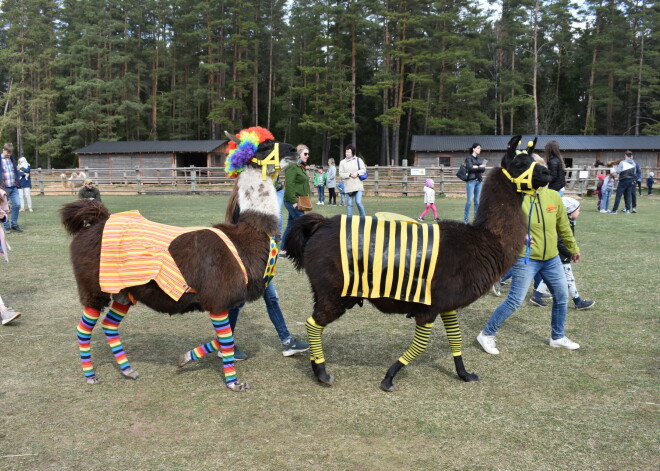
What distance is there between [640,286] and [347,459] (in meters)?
6.07

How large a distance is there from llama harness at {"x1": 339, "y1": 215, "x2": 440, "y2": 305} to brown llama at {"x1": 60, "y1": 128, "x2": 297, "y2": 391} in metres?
0.71

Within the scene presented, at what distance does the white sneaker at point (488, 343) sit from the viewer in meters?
5.12

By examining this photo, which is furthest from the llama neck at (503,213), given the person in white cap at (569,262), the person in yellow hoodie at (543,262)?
the person in white cap at (569,262)

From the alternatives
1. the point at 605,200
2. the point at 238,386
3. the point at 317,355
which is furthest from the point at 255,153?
the point at 605,200

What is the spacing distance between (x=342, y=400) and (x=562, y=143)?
131 ft

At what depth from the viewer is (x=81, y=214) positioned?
427cm

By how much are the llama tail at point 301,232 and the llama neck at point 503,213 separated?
1.36 metres

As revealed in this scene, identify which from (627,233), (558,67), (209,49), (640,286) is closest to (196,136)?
(209,49)

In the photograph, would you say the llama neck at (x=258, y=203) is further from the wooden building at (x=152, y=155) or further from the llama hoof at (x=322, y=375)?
the wooden building at (x=152, y=155)

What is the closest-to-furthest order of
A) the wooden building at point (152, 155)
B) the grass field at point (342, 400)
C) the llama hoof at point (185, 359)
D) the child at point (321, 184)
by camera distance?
1. the grass field at point (342, 400)
2. the llama hoof at point (185, 359)
3. the child at point (321, 184)
4. the wooden building at point (152, 155)

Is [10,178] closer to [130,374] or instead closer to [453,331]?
[130,374]

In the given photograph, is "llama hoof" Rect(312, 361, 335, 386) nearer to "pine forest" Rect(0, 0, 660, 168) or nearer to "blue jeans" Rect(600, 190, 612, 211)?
"blue jeans" Rect(600, 190, 612, 211)

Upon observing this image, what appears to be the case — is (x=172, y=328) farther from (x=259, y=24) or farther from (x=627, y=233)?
(x=259, y=24)

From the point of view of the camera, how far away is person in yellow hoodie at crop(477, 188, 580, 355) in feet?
16.6
